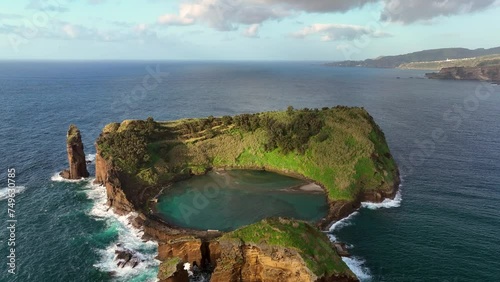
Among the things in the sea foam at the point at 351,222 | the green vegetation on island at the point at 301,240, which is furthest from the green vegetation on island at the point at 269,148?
the green vegetation on island at the point at 301,240

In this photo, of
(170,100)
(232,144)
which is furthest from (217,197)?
(170,100)

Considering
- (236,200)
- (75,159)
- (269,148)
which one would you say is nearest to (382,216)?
(236,200)

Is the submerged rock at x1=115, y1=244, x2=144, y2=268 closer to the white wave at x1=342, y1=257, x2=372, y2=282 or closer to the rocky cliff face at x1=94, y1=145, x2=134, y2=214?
the rocky cliff face at x1=94, y1=145, x2=134, y2=214

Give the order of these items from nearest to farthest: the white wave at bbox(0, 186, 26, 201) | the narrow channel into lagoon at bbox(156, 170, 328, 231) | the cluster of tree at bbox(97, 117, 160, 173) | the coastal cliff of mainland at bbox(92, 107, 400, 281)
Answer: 1. the coastal cliff of mainland at bbox(92, 107, 400, 281)
2. the narrow channel into lagoon at bbox(156, 170, 328, 231)
3. the white wave at bbox(0, 186, 26, 201)
4. the cluster of tree at bbox(97, 117, 160, 173)

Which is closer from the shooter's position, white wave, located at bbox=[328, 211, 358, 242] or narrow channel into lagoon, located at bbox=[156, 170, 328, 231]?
white wave, located at bbox=[328, 211, 358, 242]

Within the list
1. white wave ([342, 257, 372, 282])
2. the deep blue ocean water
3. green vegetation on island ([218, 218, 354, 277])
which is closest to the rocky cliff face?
the deep blue ocean water

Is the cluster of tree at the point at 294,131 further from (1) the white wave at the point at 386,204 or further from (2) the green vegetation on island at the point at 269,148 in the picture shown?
(1) the white wave at the point at 386,204

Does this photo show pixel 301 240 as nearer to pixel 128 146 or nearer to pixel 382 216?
pixel 382 216

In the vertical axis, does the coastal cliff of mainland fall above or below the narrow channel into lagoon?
above
